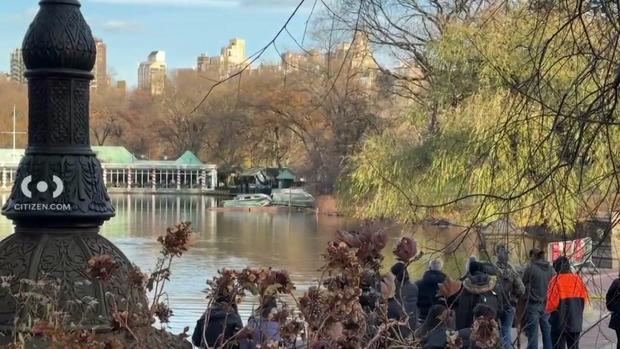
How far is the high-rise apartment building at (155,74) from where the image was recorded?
85.6 metres

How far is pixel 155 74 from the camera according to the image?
284ft

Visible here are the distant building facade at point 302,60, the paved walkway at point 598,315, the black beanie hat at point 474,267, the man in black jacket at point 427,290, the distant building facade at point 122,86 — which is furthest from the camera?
the distant building facade at point 122,86

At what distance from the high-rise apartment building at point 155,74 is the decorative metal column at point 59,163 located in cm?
8043

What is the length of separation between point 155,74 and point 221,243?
55511mm

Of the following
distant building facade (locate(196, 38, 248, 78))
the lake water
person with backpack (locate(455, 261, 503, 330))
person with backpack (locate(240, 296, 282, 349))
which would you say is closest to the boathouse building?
the lake water

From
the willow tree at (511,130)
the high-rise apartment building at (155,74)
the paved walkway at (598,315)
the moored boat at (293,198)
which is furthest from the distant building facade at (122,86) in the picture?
the paved walkway at (598,315)

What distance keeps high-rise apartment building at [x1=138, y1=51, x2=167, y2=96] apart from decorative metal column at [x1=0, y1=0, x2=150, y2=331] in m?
80.4

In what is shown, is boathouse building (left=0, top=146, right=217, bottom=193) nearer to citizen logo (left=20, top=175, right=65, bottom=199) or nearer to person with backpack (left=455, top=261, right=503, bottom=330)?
person with backpack (left=455, top=261, right=503, bottom=330)

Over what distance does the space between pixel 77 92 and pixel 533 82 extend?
5.74 ft

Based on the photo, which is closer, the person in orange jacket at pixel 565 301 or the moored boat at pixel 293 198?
the person in orange jacket at pixel 565 301

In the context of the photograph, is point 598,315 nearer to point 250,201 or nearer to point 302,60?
point 302,60

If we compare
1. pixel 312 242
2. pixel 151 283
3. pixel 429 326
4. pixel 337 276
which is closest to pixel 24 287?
pixel 151 283
